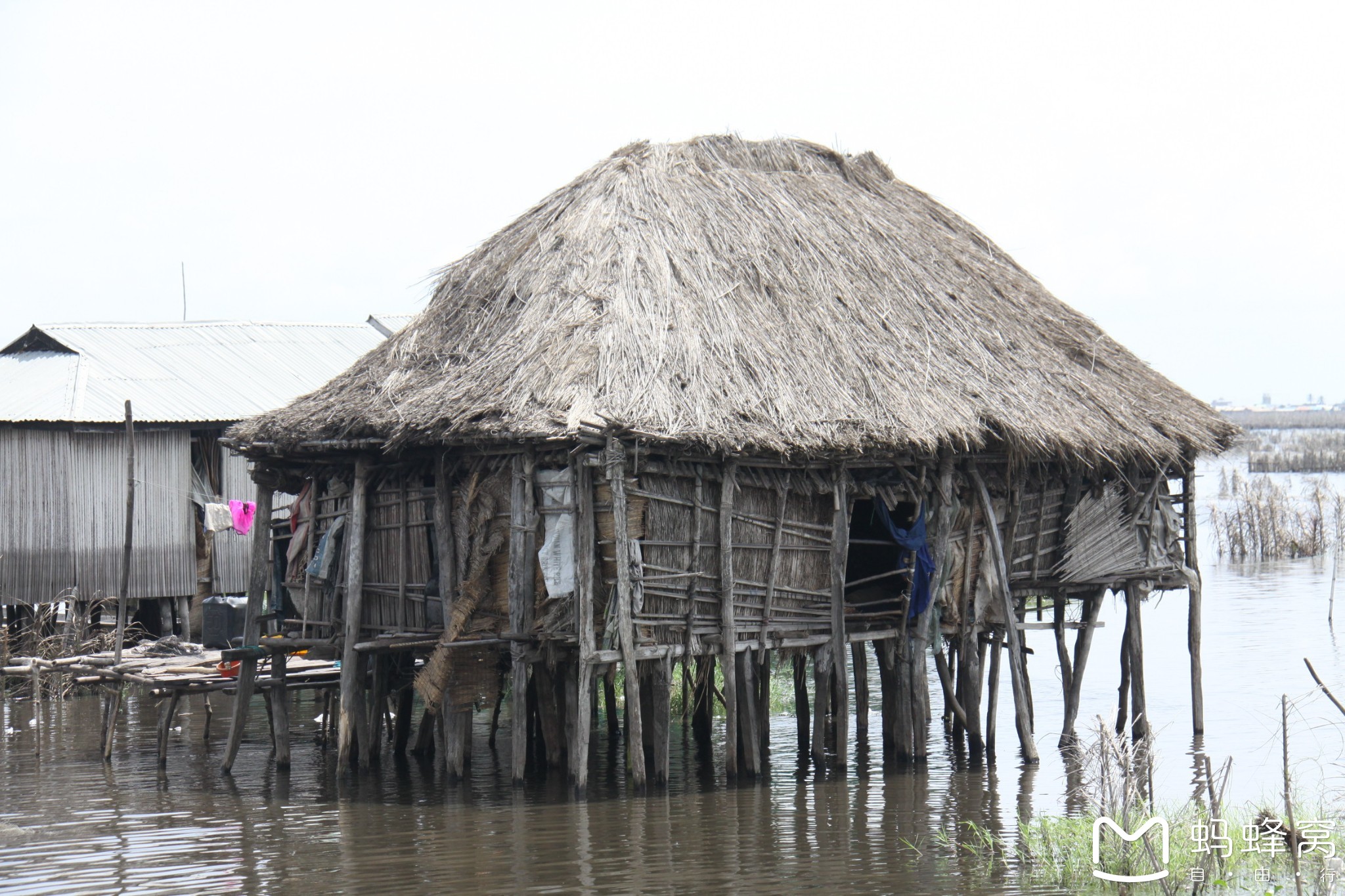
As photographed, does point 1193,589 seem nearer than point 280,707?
No

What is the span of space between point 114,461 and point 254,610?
771cm

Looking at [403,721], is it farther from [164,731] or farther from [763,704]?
[763,704]

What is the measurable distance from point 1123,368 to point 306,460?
9.36 m

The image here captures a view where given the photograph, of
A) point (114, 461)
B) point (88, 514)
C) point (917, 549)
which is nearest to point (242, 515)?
point (114, 461)

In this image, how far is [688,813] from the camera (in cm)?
1185

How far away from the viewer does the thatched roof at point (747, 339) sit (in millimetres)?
12453

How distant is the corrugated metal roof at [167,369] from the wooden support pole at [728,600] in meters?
11.7

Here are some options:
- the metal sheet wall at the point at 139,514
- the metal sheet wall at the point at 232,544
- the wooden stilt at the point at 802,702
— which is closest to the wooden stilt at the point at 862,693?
the wooden stilt at the point at 802,702

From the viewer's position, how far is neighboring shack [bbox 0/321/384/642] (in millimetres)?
20453

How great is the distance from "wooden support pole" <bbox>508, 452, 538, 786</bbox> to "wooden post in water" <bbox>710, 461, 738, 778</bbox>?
168 centimetres

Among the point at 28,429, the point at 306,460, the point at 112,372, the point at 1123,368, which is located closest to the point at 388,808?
the point at 306,460

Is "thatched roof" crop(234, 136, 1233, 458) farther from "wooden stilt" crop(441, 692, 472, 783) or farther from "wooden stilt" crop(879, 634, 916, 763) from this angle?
"wooden stilt" crop(441, 692, 472, 783)

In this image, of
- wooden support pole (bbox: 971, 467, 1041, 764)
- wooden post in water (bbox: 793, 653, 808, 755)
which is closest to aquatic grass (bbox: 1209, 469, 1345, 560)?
wooden post in water (bbox: 793, 653, 808, 755)

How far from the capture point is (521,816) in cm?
1174
